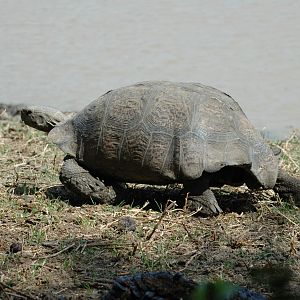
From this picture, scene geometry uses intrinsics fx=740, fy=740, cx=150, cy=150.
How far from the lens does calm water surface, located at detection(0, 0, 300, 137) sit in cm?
869

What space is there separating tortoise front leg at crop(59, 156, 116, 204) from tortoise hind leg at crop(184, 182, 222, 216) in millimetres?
537

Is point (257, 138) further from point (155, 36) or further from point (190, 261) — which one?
point (155, 36)

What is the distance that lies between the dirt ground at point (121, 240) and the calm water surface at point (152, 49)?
2924 millimetres

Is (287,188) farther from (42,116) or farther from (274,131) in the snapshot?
(274,131)

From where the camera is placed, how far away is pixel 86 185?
4.85 m

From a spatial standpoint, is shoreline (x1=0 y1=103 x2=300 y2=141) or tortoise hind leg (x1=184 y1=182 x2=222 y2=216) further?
shoreline (x1=0 y1=103 x2=300 y2=141)

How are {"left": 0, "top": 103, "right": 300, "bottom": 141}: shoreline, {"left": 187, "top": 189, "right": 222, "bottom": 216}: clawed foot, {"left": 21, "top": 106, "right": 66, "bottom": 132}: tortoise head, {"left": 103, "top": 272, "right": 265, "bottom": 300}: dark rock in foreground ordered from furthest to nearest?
{"left": 0, "top": 103, "right": 300, "bottom": 141}: shoreline < {"left": 21, "top": 106, "right": 66, "bottom": 132}: tortoise head < {"left": 187, "top": 189, "right": 222, "bottom": 216}: clawed foot < {"left": 103, "top": 272, "right": 265, "bottom": 300}: dark rock in foreground

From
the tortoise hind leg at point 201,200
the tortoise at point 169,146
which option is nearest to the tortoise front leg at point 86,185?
the tortoise at point 169,146

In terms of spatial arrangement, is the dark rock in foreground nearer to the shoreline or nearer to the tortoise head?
the tortoise head

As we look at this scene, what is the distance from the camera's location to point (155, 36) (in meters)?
10.5

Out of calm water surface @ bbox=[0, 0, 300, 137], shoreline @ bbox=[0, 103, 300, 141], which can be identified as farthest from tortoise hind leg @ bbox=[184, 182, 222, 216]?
calm water surface @ bbox=[0, 0, 300, 137]

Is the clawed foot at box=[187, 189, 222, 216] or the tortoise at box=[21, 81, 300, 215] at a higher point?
the tortoise at box=[21, 81, 300, 215]

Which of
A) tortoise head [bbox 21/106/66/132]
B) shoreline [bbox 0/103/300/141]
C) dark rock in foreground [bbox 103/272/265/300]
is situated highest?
dark rock in foreground [bbox 103/272/265/300]

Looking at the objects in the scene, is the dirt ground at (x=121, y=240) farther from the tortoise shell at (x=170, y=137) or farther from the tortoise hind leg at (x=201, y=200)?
the tortoise shell at (x=170, y=137)
